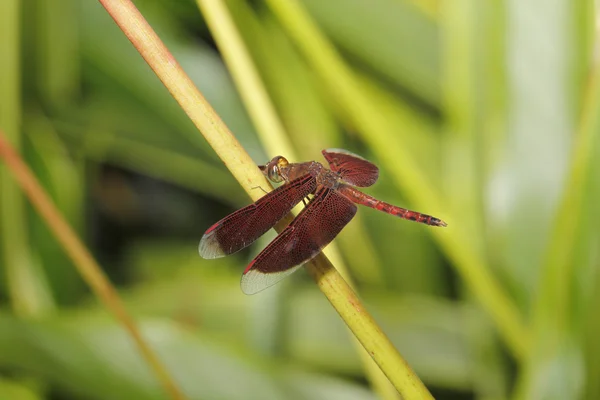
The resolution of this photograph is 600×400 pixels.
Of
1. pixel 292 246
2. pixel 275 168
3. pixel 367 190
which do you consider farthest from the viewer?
pixel 367 190

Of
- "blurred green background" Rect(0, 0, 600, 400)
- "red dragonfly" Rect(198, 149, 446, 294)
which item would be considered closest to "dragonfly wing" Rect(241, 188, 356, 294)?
"red dragonfly" Rect(198, 149, 446, 294)

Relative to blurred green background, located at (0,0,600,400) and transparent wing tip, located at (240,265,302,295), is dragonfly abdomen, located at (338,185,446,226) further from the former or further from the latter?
transparent wing tip, located at (240,265,302,295)

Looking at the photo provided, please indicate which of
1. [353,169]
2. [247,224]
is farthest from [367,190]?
[247,224]

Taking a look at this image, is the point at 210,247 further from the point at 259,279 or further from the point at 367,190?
the point at 367,190

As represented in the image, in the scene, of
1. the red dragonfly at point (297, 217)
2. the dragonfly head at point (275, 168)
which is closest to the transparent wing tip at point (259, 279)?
the red dragonfly at point (297, 217)

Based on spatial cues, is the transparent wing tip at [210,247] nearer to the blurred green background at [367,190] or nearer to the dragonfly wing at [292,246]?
the dragonfly wing at [292,246]

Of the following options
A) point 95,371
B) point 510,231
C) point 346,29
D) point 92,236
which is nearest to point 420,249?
point 510,231

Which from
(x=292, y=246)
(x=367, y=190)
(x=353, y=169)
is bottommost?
(x=292, y=246)
